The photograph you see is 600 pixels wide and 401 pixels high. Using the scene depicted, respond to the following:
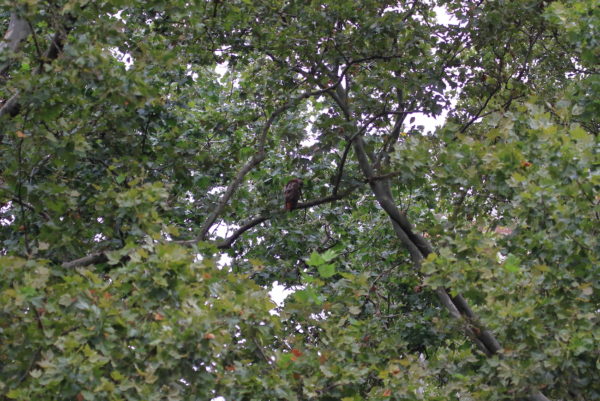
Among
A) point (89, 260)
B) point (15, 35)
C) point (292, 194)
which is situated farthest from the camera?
point (292, 194)

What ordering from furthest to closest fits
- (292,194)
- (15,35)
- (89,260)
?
(292,194), (89,260), (15,35)

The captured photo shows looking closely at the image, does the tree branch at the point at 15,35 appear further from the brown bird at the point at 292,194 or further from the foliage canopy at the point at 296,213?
the brown bird at the point at 292,194

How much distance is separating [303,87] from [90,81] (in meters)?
3.72

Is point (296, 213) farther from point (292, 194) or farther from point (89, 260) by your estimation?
point (89, 260)

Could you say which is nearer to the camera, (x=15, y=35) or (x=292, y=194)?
(x=15, y=35)

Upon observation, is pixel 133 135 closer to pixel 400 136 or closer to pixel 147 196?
pixel 147 196

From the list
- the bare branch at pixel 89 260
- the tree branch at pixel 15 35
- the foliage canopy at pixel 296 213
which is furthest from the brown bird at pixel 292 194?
the tree branch at pixel 15 35

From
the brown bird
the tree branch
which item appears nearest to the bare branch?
the tree branch

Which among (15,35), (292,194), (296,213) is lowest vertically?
(292,194)

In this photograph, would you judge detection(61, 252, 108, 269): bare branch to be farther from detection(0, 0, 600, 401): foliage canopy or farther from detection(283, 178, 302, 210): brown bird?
detection(283, 178, 302, 210): brown bird

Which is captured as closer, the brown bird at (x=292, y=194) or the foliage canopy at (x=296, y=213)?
the foliage canopy at (x=296, y=213)

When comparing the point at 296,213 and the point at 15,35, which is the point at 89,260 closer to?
the point at 15,35

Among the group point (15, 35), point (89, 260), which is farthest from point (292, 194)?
point (15, 35)

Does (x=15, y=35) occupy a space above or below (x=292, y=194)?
above
